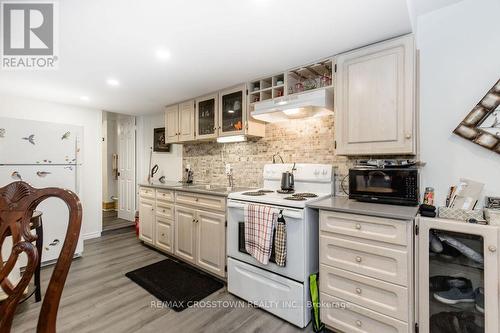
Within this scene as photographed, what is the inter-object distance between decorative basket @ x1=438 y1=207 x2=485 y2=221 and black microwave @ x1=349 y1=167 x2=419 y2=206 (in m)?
0.16

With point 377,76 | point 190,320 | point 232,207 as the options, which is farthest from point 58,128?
point 377,76

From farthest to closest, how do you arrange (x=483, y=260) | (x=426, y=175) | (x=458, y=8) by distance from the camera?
(x=426, y=175) < (x=458, y=8) < (x=483, y=260)

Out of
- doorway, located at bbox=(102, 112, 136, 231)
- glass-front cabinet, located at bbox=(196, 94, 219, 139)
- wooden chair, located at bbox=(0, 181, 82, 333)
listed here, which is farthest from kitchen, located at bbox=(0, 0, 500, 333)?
doorway, located at bbox=(102, 112, 136, 231)

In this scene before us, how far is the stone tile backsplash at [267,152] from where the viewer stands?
242cm

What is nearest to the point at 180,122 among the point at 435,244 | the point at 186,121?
the point at 186,121

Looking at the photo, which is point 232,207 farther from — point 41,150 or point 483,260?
point 41,150

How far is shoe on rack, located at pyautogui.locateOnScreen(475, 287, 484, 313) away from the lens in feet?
4.54

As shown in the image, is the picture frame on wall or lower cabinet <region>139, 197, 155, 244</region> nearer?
lower cabinet <region>139, 197, 155, 244</region>

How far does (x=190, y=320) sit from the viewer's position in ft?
6.31

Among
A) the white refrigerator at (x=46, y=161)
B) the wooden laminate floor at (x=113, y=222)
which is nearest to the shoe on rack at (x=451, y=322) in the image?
the white refrigerator at (x=46, y=161)

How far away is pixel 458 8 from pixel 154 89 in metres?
3.00

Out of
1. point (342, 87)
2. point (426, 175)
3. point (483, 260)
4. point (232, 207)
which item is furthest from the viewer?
point (232, 207)

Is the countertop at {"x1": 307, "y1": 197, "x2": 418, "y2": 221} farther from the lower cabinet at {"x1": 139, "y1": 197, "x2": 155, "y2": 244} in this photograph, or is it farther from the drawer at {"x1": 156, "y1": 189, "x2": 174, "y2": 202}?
the lower cabinet at {"x1": 139, "y1": 197, "x2": 155, "y2": 244}

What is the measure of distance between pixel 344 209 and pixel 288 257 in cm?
59
